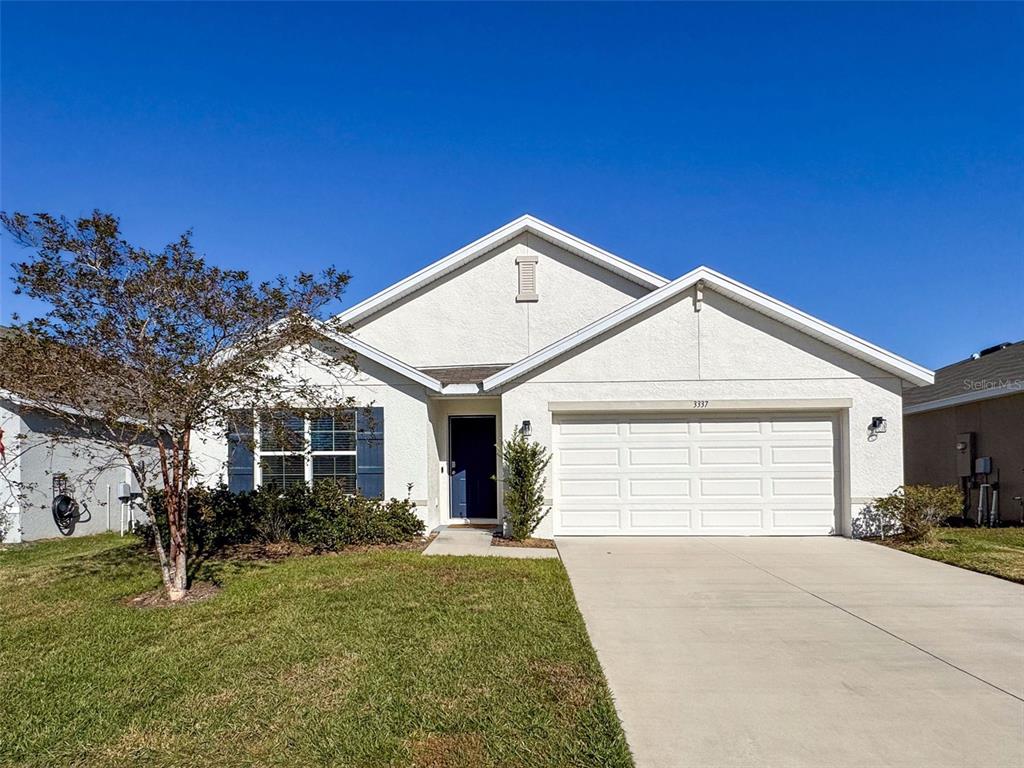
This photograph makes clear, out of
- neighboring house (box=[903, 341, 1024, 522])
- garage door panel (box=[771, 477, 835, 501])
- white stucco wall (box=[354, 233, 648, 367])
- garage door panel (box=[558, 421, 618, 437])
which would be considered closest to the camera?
garage door panel (box=[771, 477, 835, 501])

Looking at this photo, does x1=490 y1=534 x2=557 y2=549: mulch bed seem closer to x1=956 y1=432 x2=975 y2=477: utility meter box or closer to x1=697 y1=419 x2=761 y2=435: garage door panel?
x1=697 y1=419 x2=761 y2=435: garage door panel

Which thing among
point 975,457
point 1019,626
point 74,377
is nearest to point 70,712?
point 74,377

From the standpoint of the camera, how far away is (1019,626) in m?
6.15

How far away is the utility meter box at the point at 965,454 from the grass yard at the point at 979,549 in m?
2.72

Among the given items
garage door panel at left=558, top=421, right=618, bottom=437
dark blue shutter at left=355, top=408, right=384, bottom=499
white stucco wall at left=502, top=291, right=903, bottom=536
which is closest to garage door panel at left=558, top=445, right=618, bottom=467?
garage door panel at left=558, top=421, right=618, bottom=437

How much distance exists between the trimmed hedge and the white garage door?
318cm

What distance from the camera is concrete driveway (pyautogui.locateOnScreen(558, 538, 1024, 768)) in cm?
388

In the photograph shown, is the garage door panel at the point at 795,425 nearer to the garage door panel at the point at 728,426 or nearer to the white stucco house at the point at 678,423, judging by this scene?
the white stucco house at the point at 678,423

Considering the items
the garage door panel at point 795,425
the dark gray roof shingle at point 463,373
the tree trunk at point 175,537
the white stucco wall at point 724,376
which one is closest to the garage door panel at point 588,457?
the white stucco wall at point 724,376

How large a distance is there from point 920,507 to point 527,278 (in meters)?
9.37

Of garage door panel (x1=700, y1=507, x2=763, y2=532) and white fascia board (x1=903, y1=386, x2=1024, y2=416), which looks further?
white fascia board (x1=903, y1=386, x2=1024, y2=416)

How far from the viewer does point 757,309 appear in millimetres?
11320

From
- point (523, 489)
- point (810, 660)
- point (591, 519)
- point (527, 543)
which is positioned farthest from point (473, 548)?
point (810, 660)

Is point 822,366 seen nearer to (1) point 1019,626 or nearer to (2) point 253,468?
(1) point 1019,626
